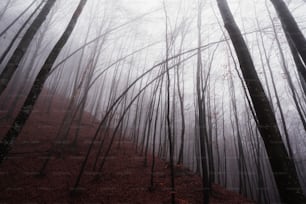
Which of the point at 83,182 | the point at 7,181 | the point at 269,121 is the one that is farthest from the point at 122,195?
the point at 269,121

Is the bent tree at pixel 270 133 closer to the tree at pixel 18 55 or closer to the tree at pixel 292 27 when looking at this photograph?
the tree at pixel 292 27

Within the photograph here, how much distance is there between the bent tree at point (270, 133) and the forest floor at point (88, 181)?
3287 mm

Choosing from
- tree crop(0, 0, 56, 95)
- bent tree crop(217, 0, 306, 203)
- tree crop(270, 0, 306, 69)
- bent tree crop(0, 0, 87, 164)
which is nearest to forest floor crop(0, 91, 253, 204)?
bent tree crop(0, 0, 87, 164)

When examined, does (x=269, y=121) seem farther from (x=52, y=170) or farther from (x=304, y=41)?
(x=52, y=170)

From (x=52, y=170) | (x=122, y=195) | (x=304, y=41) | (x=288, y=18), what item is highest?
(x=288, y=18)

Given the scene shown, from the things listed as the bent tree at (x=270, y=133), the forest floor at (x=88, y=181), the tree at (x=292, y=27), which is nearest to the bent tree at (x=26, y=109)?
the forest floor at (x=88, y=181)

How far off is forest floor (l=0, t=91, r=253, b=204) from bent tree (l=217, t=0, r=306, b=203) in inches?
129

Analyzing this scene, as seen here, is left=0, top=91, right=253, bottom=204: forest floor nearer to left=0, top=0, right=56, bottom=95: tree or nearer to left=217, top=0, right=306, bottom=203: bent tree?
left=0, top=0, right=56, bottom=95: tree

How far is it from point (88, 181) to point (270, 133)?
16.6 feet

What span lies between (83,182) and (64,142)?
99.8 inches

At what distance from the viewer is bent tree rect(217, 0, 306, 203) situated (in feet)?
3.08

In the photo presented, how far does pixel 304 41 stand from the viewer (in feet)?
6.43

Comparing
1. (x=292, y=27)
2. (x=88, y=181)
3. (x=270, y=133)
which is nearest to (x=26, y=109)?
(x=270, y=133)

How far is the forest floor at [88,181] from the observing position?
12.8 feet
